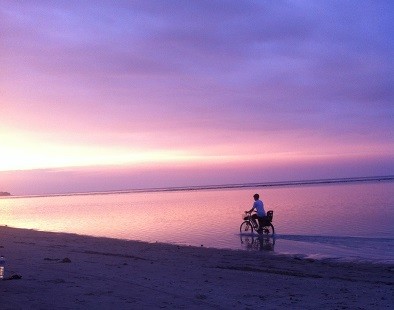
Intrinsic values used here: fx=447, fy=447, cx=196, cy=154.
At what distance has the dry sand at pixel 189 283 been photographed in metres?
8.19

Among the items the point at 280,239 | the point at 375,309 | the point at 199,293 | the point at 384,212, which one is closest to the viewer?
the point at 375,309

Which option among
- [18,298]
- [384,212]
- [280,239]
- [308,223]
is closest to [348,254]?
[280,239]

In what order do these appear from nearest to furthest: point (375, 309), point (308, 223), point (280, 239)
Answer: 1. point (375, 309)
2. point (280, 239)
3. point (308, 223)

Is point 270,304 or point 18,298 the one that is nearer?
point 18,298

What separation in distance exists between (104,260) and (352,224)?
1709 cm

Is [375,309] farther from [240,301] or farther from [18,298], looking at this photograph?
[18,298]

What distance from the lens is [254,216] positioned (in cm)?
2491

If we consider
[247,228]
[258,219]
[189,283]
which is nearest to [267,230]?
[258,219]

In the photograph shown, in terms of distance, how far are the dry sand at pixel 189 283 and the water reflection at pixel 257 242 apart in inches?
155

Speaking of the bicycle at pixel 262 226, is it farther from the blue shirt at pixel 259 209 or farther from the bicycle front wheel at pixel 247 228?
the blue shirt at pixel 259 209

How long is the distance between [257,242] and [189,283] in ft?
39.8

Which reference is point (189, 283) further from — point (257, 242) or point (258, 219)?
point (258, 219)

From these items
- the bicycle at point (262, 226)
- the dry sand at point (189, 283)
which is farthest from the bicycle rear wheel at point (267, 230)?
the dry sand at point (189, 283)

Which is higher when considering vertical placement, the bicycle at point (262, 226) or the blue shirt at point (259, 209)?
the blue shirt at point (259, 209)
